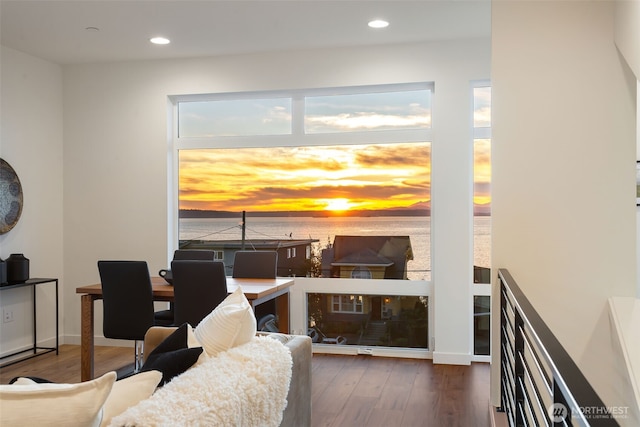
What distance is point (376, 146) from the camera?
538 cm

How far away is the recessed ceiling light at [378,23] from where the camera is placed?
4.51 meters

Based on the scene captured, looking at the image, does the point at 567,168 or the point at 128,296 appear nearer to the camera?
the point at 567,168

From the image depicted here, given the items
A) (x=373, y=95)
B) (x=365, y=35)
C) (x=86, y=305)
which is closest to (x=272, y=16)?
(x=365, y=35)

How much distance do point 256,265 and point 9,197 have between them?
2.37m

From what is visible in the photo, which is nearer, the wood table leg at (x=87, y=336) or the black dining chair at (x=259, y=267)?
the wood table leg at (x=87, y=336)

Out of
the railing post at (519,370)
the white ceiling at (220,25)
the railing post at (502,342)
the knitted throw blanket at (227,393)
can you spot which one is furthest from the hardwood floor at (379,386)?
the white ceiling at (220,25)

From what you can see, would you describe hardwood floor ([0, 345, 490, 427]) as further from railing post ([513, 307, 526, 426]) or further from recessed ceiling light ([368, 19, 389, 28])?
recessed ceiling light ([368, 19, 389, 28])

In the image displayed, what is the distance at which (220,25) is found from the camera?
4.62 m

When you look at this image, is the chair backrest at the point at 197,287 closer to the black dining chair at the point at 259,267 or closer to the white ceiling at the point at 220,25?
the black dining chair at the point at 259,267

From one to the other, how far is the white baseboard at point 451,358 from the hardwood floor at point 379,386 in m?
0.08

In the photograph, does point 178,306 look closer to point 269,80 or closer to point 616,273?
point 269,80

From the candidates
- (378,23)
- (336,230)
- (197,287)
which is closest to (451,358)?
(336,230)

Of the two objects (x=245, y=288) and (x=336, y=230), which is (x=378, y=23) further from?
(x=245, y=288)

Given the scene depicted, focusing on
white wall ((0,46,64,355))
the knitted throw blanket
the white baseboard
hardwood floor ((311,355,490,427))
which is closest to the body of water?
the white baseboard
